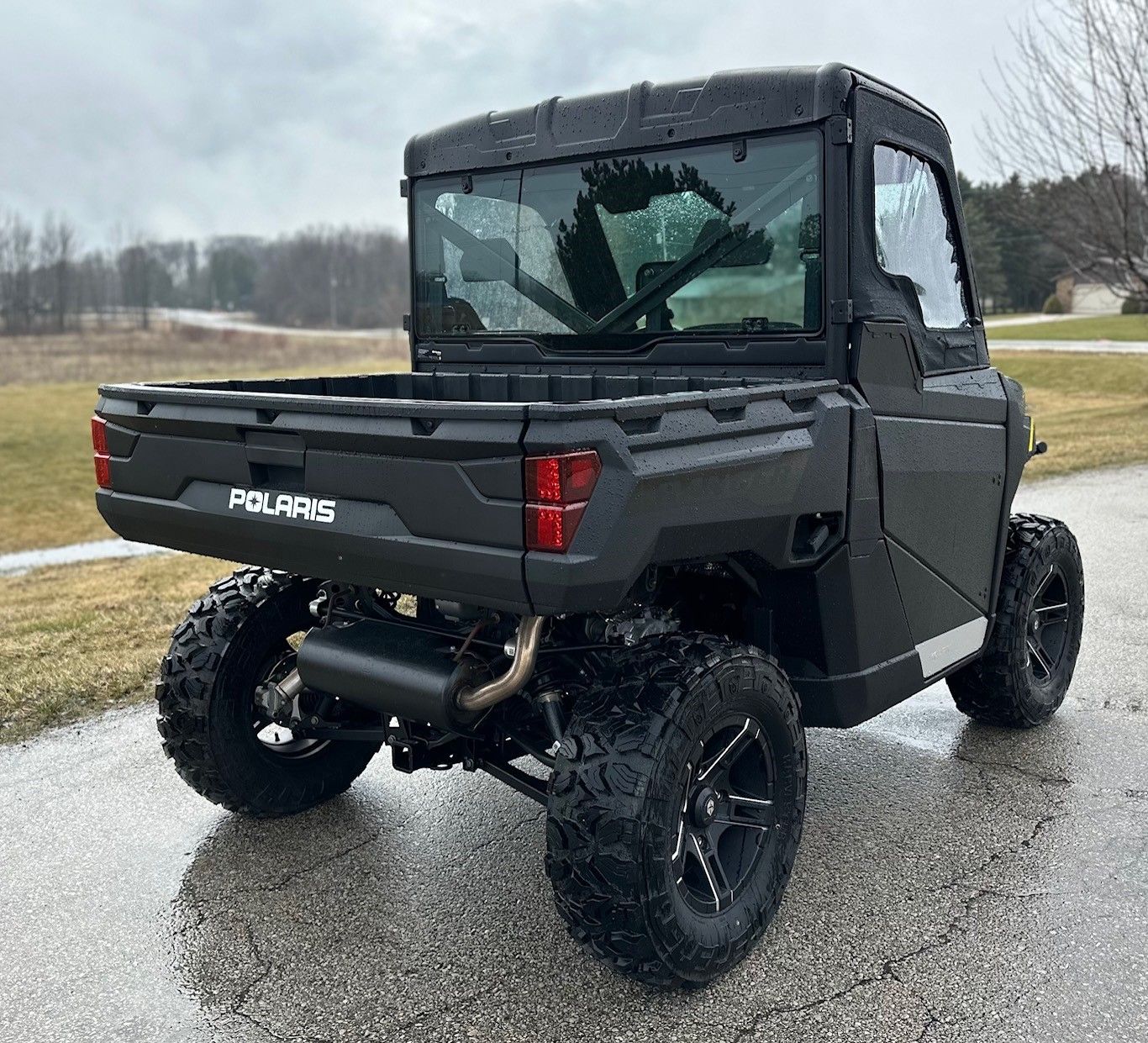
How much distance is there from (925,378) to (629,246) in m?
1.05

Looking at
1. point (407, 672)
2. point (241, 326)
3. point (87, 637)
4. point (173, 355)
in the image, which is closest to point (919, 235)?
point (407, 672)

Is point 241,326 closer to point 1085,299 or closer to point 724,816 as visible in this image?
point 1085,299

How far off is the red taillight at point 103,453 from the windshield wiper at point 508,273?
142 cm

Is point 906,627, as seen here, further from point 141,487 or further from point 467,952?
point 141,487

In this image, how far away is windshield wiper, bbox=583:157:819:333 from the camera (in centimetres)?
359

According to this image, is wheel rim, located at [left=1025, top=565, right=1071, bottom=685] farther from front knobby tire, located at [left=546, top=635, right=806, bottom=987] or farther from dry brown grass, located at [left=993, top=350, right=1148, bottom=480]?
dry brown grass, located at [left=993, top=350, right=1148, bottom=480]

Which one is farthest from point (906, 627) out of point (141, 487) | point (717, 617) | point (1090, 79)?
point (1090, 79)

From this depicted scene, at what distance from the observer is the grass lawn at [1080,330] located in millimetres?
37500

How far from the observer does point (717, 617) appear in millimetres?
3871

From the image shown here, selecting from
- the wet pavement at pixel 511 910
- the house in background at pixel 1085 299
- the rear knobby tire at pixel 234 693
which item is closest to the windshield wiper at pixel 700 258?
the rear knobby tire at pixel 234 693

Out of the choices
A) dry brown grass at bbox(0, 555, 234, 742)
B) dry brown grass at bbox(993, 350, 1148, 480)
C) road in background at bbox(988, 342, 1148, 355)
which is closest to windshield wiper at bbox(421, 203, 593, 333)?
dry brown grass at bbox(0, 555, 234, 742)

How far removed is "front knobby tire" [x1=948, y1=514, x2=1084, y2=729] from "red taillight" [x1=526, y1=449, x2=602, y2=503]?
8.26 ft

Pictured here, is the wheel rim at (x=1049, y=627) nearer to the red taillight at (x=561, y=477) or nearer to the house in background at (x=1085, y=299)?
the red taillight at (x=561, y=477)

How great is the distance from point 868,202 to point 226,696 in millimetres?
2506
